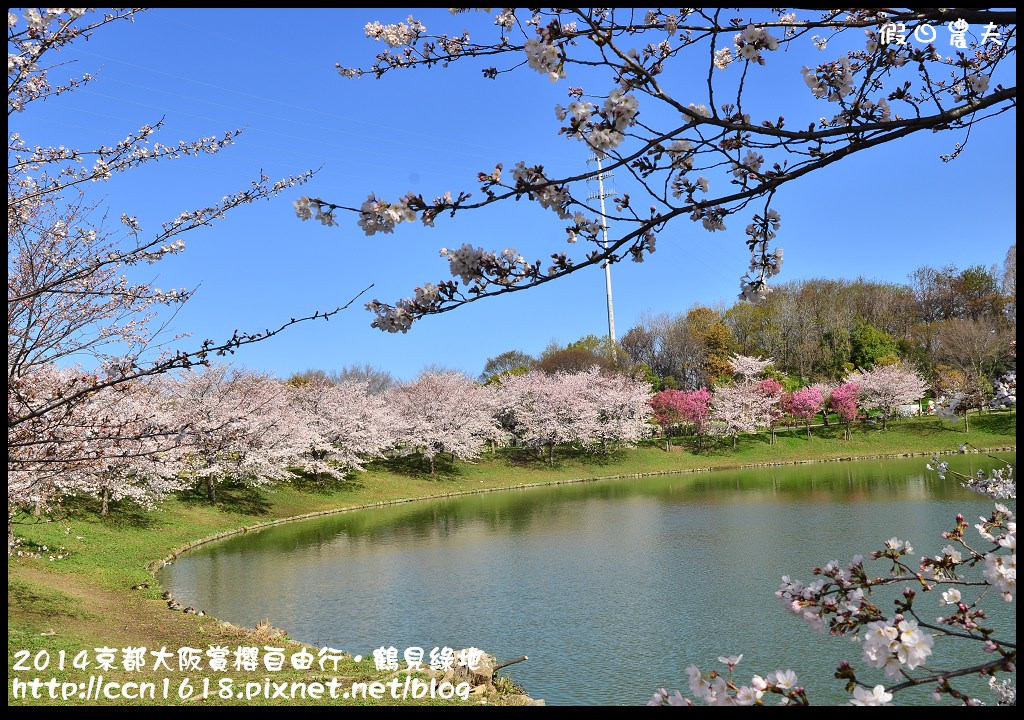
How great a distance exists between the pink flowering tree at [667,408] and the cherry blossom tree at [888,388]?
9070 mm

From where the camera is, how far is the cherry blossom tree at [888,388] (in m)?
35.0

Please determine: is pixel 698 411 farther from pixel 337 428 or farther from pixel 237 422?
pixel 237 422

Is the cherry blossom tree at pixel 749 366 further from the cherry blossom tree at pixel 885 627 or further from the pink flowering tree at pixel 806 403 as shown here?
the cherry blossom tree at pixel 885 627

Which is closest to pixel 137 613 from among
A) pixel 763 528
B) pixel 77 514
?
pixel 77 514

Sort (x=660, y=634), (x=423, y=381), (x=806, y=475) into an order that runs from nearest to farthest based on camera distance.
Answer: (x=660, y=634) < (x=806, y=475) < (x=423, y=381)

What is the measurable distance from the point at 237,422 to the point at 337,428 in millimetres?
7308

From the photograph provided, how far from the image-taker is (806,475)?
2594 centimetres

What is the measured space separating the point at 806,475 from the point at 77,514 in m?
23.3

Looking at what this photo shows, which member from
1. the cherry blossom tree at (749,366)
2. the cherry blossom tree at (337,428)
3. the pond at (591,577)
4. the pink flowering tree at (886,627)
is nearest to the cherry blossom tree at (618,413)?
the cherry blossom tree at (749,366)

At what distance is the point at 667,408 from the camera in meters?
36.3

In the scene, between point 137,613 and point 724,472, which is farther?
point 724,472

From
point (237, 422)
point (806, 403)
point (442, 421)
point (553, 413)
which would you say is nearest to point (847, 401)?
point (806, 403)

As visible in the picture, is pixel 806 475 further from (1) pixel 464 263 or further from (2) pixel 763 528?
(1) pixel 464 263
